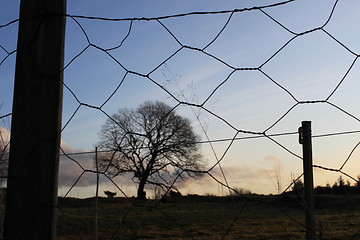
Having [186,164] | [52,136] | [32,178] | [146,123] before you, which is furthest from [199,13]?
[186,164]

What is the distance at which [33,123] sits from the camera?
1478 mm

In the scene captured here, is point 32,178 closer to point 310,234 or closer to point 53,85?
point 53,85

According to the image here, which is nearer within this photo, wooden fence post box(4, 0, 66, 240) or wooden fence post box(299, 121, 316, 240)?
wooden fence post box(4, 0, 66, 240)

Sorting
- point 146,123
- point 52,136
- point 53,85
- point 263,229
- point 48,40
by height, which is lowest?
point 263,229

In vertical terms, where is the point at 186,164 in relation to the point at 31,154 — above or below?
above

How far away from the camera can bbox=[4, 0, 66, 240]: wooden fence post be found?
4.72 feet

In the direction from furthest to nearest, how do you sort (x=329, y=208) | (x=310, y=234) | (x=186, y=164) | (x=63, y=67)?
(x=186, y=164) < (x=329, y=208) < (x=310, y=234) < (x=63, y=67)

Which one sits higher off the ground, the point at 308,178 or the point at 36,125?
the point at 36,125

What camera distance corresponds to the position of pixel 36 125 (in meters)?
1.47

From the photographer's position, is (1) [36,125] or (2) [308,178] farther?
(2) [308,178]

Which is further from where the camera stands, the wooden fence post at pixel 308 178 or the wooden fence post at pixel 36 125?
the wooden fence post at pixel 308 178

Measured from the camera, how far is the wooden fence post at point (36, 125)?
1.44 metres

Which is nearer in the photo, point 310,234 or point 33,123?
point 33,123

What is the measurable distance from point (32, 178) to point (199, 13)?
2.61ft
